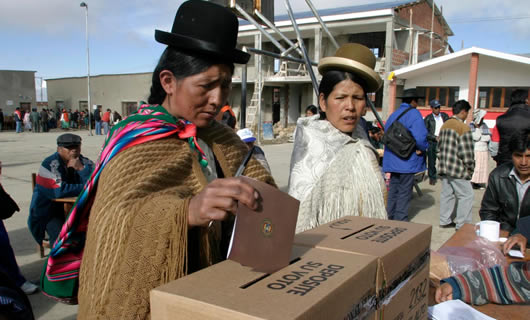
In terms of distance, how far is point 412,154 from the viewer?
5555 millimetres

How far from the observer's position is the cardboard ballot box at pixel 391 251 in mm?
1051

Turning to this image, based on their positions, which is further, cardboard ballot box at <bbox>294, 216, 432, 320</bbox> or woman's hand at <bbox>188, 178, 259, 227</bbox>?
cardboard ballot box at <bbox>294, 216, 432, 320</bbox>

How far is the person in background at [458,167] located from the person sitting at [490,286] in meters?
3.64

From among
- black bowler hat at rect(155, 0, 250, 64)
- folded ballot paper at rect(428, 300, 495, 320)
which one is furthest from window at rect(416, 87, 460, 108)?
black bowler hat at rect(155, 0, 250, 64)

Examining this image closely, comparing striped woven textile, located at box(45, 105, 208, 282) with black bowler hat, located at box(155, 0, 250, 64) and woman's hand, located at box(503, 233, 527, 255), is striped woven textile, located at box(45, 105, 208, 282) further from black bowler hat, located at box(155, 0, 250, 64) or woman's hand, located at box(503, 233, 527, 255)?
woman's hand, located at box(503, 233, 527, 255)

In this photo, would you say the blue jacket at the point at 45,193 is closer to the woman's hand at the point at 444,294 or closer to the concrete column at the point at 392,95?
the woman's hand at the point at 444,294

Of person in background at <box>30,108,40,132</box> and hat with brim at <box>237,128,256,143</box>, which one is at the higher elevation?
hat with brim at <box>237,128,256,143</box>

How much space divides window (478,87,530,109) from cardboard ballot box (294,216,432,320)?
17908 millimetres

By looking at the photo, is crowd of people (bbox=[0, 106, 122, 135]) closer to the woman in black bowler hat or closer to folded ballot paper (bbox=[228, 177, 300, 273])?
the woman in black bowler hat

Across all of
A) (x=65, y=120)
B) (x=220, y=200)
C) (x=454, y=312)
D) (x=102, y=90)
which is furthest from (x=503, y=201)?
(x=102, y=90)

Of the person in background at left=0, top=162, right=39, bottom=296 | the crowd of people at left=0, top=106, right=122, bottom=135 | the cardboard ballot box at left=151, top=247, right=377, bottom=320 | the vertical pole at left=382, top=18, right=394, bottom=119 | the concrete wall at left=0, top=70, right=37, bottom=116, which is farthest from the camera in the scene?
the concrete wall at left=0, top=70, right=37, bottom=116

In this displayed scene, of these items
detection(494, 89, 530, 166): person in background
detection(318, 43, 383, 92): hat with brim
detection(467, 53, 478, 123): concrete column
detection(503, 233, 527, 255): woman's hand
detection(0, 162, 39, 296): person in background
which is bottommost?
detection(0, 162, 39, 296): person in background

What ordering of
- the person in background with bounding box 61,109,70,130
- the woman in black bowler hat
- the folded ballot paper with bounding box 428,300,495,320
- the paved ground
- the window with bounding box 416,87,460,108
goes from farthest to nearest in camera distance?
the person in background with bounding box 61,109,70,130, the window with bounding box 416,87,460,108, the paved ground, the folded ballot paper with bounding box 428,300,495,320, the woman in black bowler hat

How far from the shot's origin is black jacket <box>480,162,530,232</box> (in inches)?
126
